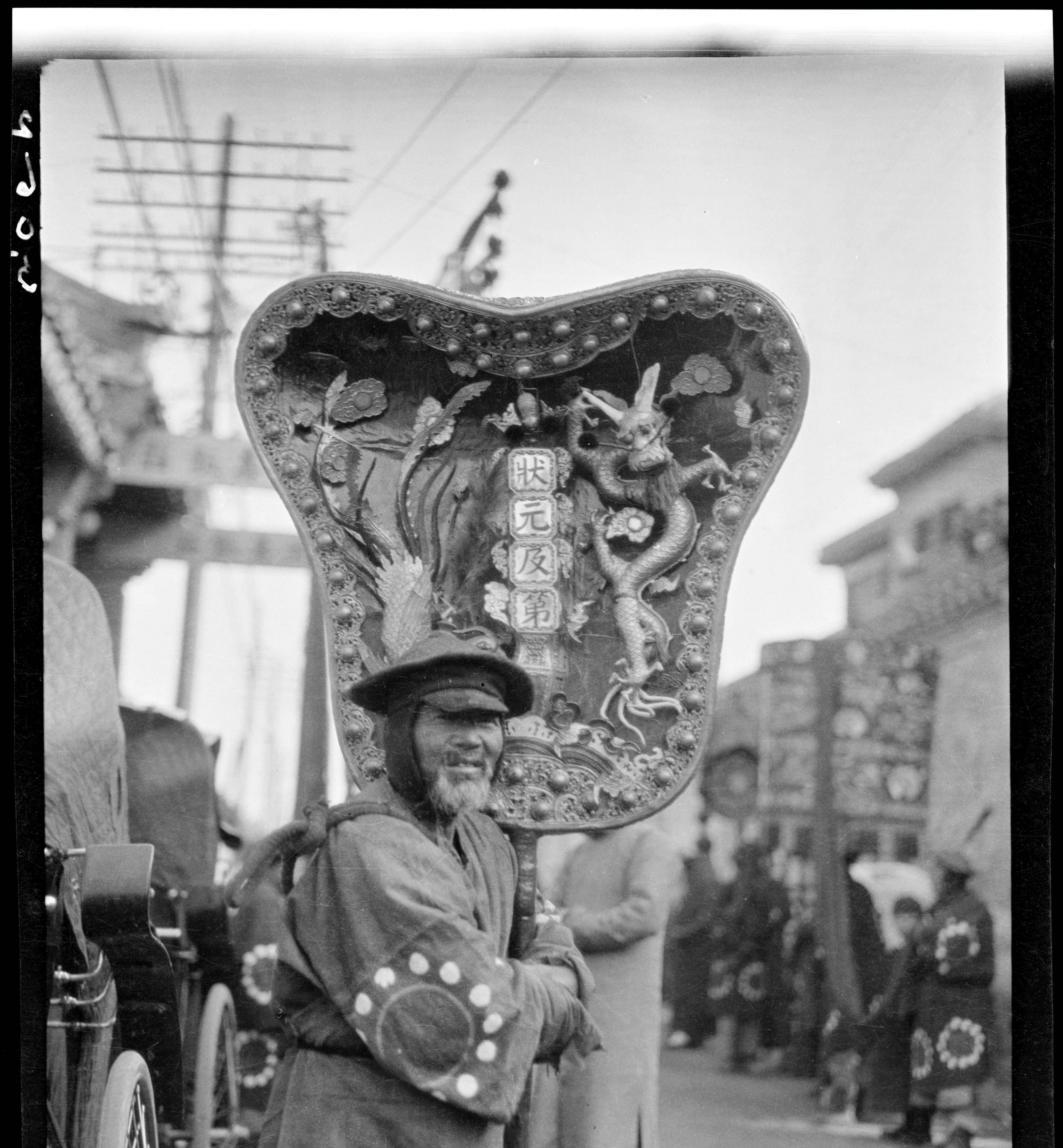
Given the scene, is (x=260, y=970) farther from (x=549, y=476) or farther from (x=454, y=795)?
(x=549, y=476)

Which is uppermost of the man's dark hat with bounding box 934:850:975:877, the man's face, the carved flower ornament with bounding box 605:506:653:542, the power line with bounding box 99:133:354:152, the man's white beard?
the power line with bounding box 99:133:354:152

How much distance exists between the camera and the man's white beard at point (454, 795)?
3.00 metres

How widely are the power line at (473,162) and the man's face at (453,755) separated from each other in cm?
101

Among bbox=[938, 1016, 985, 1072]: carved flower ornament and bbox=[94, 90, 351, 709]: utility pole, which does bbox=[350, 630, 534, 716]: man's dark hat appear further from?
bbox=[938, 1016, 985, 1072]: carved flower ornament

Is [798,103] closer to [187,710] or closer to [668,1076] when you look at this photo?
[187,710]

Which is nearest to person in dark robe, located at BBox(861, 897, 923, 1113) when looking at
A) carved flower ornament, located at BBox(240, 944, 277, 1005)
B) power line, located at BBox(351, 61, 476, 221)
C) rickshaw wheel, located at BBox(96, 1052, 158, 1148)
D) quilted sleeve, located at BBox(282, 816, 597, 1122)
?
quilted sleeve, located at BBox(282, 816, 597, 1122)

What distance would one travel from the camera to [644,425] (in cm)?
318

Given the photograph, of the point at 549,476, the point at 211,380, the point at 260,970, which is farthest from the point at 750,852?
the point at 211,380

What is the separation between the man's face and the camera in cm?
300

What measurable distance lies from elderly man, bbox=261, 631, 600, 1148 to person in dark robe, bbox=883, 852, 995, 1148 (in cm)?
70

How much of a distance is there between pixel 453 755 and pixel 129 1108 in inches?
38.5

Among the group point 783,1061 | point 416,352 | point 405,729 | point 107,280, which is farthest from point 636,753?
point 107,280

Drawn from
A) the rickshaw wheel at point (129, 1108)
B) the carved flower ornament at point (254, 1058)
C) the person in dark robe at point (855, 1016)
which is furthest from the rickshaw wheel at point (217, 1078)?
the person in dark robe at point (855, 1016)

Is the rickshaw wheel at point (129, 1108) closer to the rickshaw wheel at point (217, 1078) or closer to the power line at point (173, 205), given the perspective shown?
the rickshaw wheel at point (217, 1078)
